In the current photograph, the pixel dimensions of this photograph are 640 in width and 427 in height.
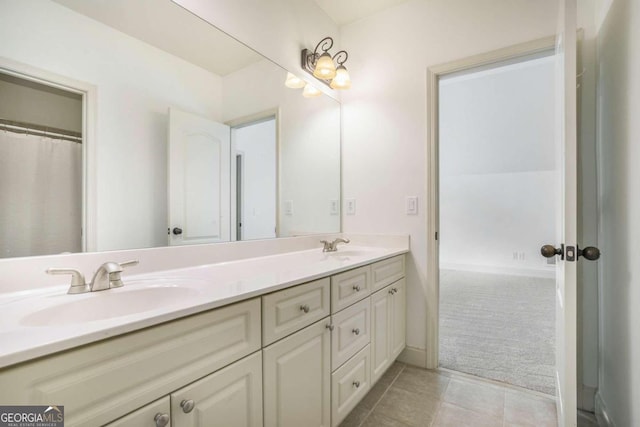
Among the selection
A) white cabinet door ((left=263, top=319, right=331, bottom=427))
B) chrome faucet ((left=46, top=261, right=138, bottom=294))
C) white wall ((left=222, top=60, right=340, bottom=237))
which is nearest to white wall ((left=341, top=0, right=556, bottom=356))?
white wall ((left=222, top=60, right=340, bottom=237))

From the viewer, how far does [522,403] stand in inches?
63.6

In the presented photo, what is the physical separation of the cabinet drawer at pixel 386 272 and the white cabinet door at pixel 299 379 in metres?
0.49

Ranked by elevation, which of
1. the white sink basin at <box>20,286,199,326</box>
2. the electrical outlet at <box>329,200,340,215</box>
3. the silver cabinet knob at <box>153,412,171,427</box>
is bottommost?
the silver cabinet knob at <box>153,412,171,427</box>

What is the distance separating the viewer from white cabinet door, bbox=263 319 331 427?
3.16 feet

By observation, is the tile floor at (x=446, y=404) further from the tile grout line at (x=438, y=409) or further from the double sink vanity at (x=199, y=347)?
the double sink vanity at (x=199, y=347)

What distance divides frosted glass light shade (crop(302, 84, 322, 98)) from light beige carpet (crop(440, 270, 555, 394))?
2065mm

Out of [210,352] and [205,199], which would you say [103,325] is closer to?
[210,352]

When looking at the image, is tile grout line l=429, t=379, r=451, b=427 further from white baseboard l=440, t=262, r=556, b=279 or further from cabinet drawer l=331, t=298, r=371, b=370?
white baseboard l=440, t=262, r=556, b=279

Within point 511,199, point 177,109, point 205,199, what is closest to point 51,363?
point 205,199

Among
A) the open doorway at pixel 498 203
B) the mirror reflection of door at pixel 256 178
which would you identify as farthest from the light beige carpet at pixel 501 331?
the mirror reflection of door at pixel 256 178

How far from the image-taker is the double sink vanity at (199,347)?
56cm

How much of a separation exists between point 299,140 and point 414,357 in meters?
1.68

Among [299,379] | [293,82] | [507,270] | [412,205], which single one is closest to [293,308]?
[299,379]

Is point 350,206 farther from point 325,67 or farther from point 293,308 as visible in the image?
point 293,308
